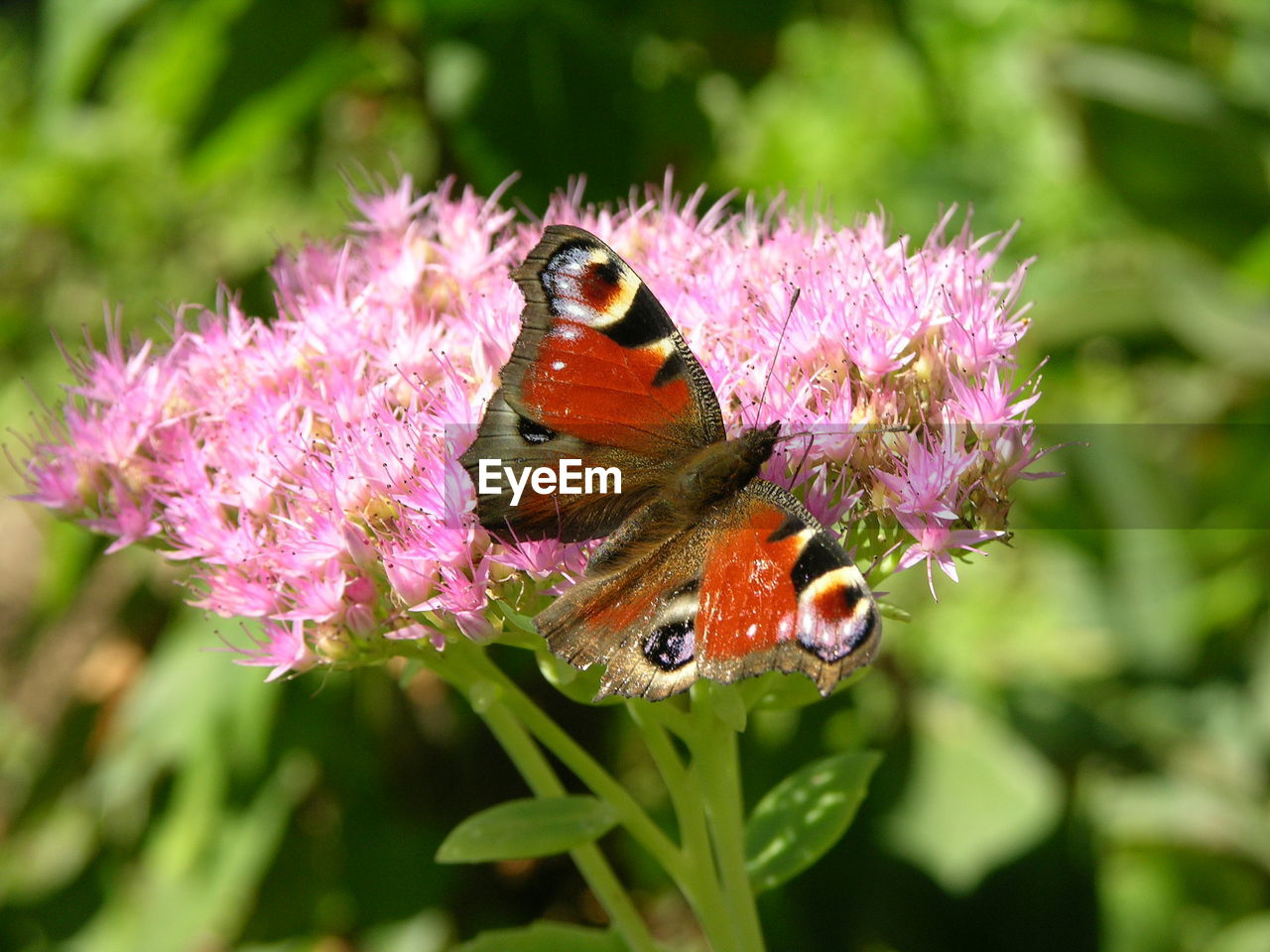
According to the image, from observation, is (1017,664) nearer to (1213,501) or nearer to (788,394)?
(1213,501)

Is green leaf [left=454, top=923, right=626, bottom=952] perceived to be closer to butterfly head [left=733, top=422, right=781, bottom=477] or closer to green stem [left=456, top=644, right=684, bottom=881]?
green stem [left=456, top=644, right=684, bottom=881]

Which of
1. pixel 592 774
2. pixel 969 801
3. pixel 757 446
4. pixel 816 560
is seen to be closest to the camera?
pixel 816 560

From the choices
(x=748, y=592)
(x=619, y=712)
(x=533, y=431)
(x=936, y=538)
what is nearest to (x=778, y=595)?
(x=748, y=592)

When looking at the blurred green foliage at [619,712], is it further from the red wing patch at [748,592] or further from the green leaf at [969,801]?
the red wing patch at [748,592]

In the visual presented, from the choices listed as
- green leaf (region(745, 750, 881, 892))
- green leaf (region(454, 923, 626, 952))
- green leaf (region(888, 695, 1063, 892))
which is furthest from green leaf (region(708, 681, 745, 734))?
green leaf (region(888, 695, 1063, 892))

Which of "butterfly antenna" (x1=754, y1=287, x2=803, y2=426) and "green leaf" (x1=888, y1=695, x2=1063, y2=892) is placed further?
"green leaf" (x1=888, y1=695, x2=1063, y2=892)

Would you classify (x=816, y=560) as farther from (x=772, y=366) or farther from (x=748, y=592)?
(x=772, y=366)

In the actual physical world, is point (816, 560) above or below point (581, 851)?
above

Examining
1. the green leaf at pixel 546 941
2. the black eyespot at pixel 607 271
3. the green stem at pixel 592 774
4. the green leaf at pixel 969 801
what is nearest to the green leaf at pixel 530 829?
the green stem at pixel 592 774
